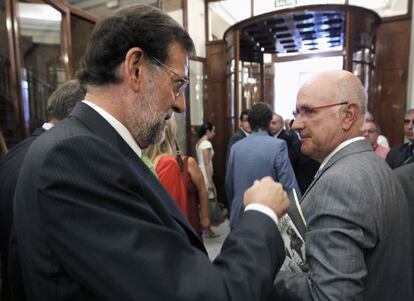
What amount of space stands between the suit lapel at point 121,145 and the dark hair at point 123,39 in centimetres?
11

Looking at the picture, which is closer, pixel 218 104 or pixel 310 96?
pixel 310 96

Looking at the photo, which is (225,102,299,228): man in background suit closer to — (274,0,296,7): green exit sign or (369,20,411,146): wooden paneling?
(369,20,411,146): wooden paneling

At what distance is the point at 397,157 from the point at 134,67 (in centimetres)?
317

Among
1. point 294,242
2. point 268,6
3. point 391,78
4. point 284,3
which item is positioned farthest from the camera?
point 268,6

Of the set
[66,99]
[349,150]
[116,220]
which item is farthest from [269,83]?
[116,220]

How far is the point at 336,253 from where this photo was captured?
937mm

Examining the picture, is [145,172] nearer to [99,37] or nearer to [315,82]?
[99,37]

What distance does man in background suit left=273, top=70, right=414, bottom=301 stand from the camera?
3.07 ft

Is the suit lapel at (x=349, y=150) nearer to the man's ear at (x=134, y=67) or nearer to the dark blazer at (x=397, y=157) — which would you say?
the man's ear at (x=134, y=67)

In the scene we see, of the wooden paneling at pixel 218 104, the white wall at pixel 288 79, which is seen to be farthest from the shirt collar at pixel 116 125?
the white wall at pixel 288 79

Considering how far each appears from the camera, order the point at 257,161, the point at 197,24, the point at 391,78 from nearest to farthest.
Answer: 1. the point at 257,161
2. the point at 391,78
3. the point at 197,24

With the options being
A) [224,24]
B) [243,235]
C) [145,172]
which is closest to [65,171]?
[145,172]

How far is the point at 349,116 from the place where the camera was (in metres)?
1.24

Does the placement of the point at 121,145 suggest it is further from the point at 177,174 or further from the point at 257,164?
the point at 257,164
